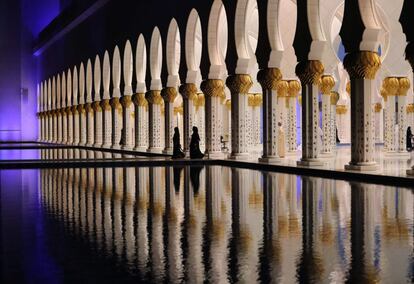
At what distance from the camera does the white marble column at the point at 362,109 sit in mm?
8328

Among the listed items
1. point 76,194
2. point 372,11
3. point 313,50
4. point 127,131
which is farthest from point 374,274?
point 127,131

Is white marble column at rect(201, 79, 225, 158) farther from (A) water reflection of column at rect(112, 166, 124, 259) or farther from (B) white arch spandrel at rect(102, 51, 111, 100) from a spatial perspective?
(B) white arch spandrel at rect(102, 51, 111, 100)

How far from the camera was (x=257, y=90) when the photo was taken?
19.0m

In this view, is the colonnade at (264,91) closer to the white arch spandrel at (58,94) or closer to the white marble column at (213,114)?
the white marble column at (213,114)

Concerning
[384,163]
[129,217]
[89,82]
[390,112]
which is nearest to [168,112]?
[390,112]

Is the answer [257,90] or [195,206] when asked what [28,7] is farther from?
[195,206]

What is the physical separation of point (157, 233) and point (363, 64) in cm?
525

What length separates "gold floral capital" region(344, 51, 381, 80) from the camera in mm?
8414

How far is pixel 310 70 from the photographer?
31.9 feet

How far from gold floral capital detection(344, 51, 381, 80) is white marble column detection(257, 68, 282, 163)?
2251mm

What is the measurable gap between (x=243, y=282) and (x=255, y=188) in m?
4.16

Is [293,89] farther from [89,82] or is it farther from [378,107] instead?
[89,82]

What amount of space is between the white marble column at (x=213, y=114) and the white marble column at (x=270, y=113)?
202 centimetres

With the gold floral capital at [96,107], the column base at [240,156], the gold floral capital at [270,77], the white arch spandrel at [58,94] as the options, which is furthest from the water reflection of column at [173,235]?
the white arch spandrel at [58,94]
